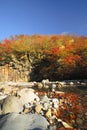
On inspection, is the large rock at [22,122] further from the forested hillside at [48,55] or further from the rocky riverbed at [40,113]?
the forested hillside at [48,55]

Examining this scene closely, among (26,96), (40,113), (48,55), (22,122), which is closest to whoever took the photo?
(22,122)

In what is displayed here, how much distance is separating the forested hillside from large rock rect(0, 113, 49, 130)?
84.8 ft

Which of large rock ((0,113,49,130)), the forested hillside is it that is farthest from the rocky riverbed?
the forested hillside

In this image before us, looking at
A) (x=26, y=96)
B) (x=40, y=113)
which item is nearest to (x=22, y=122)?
(x=40, y=113)

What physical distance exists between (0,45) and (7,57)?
1980 millimetres

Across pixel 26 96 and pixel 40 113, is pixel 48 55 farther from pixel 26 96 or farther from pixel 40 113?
pixel 40 113

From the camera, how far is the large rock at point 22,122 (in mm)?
11727

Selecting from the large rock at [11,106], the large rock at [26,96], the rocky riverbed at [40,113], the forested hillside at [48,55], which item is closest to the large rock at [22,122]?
the rocky riverbed at [40,113]

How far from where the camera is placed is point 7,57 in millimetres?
41656

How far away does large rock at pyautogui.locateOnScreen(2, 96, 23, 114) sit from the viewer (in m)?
14.6

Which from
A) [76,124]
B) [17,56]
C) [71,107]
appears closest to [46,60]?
[17,56]

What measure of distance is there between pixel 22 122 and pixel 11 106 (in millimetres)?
2831

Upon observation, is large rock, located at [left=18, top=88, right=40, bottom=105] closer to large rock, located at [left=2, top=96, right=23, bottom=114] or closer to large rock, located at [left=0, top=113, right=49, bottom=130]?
large rock, located at [left=2, top=96, right=23, bottom=114]

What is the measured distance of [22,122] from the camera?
12008mm
